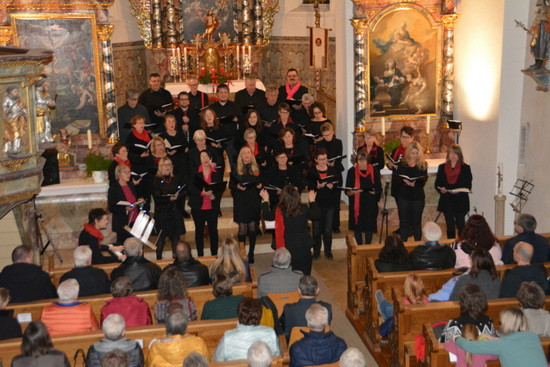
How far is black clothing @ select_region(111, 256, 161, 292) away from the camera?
8148 millimetres

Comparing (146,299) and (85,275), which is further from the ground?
(85,275)

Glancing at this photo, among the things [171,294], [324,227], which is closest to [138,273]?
[171,294]

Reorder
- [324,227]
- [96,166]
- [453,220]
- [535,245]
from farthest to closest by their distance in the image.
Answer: [96,166] → [453,220] → [324,227] → [535,245]

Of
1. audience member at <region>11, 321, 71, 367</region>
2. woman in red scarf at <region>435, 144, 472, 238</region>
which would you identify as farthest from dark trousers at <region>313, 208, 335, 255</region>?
audience member at <region>11, 321, 71, 367</region>

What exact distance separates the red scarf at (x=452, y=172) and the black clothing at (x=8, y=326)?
6.54 m

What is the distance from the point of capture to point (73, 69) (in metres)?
13.9

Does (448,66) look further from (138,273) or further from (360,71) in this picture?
(138,273)

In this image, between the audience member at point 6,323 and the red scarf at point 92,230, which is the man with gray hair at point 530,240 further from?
the audience member at point 6,323

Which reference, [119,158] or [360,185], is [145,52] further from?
[360,185]

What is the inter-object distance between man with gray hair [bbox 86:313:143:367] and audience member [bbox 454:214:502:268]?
3931 mm

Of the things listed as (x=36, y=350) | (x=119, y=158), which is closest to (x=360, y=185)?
(x=119, y=158)

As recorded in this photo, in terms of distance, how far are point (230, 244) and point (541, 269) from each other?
3.03m

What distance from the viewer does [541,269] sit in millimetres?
7734

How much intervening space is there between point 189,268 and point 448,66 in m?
7.15
